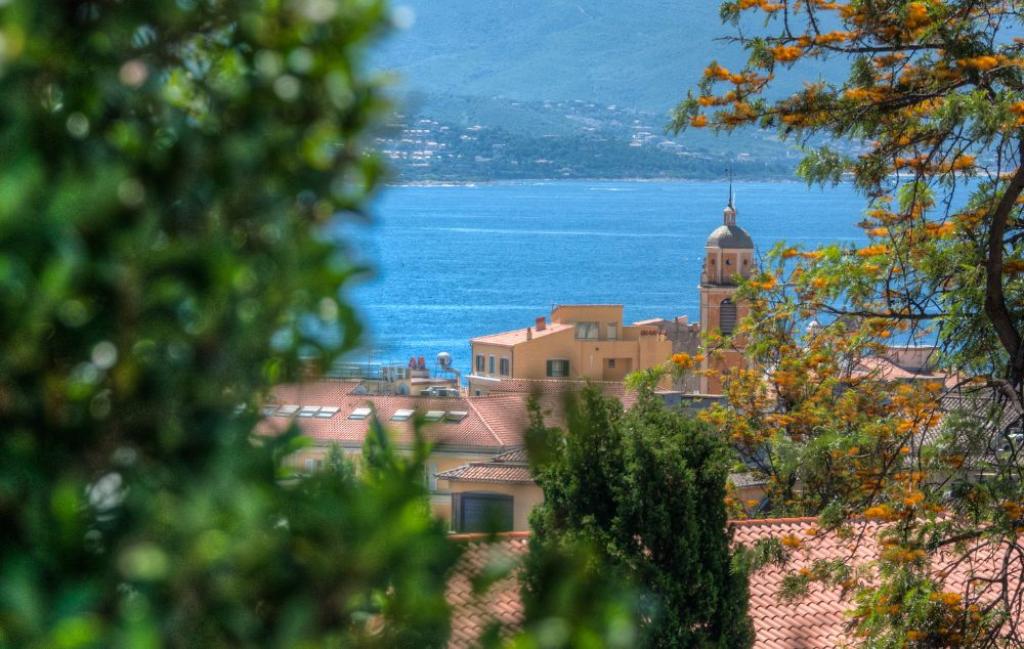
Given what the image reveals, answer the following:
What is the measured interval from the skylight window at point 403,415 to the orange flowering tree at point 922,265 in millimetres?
6323

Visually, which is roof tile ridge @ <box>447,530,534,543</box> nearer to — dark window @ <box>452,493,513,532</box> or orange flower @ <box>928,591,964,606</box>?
dark window @ <box>452,493,513,532</box>

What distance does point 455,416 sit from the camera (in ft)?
4.10

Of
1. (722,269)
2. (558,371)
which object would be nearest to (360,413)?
(558,371)

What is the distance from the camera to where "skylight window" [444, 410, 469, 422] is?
1.22m

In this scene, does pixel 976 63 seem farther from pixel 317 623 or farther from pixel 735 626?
pixel 317 623

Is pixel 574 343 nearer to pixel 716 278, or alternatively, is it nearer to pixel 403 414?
pixel 716 278

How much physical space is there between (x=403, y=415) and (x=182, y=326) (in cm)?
29

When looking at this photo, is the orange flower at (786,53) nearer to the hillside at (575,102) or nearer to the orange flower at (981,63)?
the orange flower at (981,63)

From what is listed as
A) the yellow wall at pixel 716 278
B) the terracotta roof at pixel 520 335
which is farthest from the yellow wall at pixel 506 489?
the yellow wall at pixel 716 278

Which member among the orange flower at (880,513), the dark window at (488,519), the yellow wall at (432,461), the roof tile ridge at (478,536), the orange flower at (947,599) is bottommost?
the orange flower at (947,599)

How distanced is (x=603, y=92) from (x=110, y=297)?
191 m

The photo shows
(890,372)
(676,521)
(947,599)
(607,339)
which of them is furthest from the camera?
(607,339)

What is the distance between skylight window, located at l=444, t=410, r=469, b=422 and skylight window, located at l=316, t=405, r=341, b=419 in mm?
102

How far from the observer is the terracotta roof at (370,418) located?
1.13 meters
